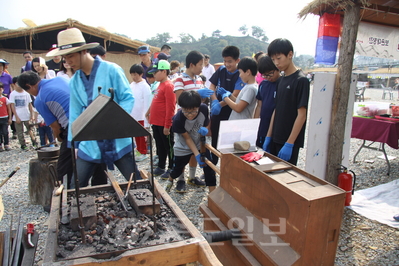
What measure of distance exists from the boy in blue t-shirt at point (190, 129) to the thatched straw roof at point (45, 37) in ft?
23.7

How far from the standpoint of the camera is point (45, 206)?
3.29m

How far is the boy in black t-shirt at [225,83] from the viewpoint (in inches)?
137

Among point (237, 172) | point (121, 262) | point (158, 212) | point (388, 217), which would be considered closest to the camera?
point (121, 262)

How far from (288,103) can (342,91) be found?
1.14 metres

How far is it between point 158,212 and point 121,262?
17.9 inches

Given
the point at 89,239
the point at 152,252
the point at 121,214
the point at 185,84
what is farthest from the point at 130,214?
the point at 185,84

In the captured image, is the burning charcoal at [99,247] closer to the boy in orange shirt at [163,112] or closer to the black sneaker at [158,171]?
the boy in orange shirt at [163,112]

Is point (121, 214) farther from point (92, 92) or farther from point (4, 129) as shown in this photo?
point (4, 129)

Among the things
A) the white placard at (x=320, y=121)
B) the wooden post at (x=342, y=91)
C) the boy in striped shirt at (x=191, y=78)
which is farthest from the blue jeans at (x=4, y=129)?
the wooden post at (x=342, y=91)

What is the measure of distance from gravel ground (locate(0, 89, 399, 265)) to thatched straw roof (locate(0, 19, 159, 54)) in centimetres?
512

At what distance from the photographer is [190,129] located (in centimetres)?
317

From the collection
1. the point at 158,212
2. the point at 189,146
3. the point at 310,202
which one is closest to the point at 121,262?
the point at 158,212

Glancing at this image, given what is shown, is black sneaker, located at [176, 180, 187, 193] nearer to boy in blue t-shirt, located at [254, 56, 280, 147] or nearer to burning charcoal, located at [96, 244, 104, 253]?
boy in blue t-shirt, located at [254, 56, 280, 147]

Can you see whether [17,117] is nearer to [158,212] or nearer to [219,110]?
[219,110]
